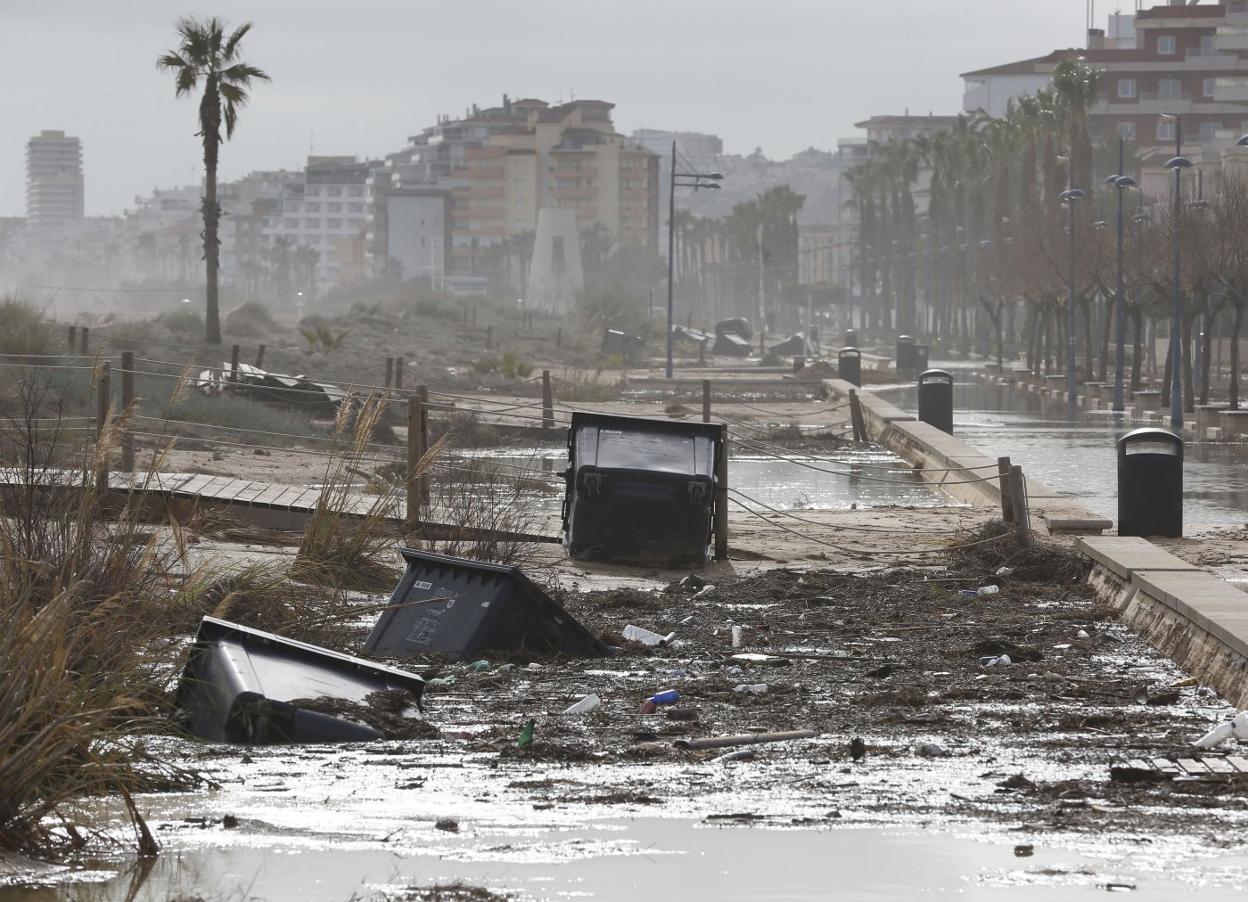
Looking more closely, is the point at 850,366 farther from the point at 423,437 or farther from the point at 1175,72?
the point at 1175,72

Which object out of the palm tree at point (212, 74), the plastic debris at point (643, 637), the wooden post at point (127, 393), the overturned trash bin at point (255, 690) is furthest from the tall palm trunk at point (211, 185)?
the overturned trash bin at point (255, 690)

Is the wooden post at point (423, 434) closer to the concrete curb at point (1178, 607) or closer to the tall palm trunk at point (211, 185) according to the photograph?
the concrete curb at point (1178, 607)

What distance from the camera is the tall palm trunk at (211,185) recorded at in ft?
170

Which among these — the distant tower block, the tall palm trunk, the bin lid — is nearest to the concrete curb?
the bin lid

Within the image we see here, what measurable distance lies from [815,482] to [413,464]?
1152 centimetres

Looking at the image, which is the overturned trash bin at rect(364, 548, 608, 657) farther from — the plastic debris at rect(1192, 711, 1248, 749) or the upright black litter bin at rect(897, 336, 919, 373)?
the upright black litter bin at rect(897, 336, 919, 373)

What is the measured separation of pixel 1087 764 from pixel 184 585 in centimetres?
464

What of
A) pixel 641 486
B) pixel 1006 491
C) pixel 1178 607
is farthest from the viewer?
pixel 1006 491

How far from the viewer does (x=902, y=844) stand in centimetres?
699

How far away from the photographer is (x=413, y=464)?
1594 cm

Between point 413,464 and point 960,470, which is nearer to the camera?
point 413,464

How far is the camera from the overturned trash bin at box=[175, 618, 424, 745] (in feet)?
27.7

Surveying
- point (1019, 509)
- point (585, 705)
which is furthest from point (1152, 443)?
point (585, 705)

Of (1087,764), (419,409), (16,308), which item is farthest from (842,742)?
(16,308)
